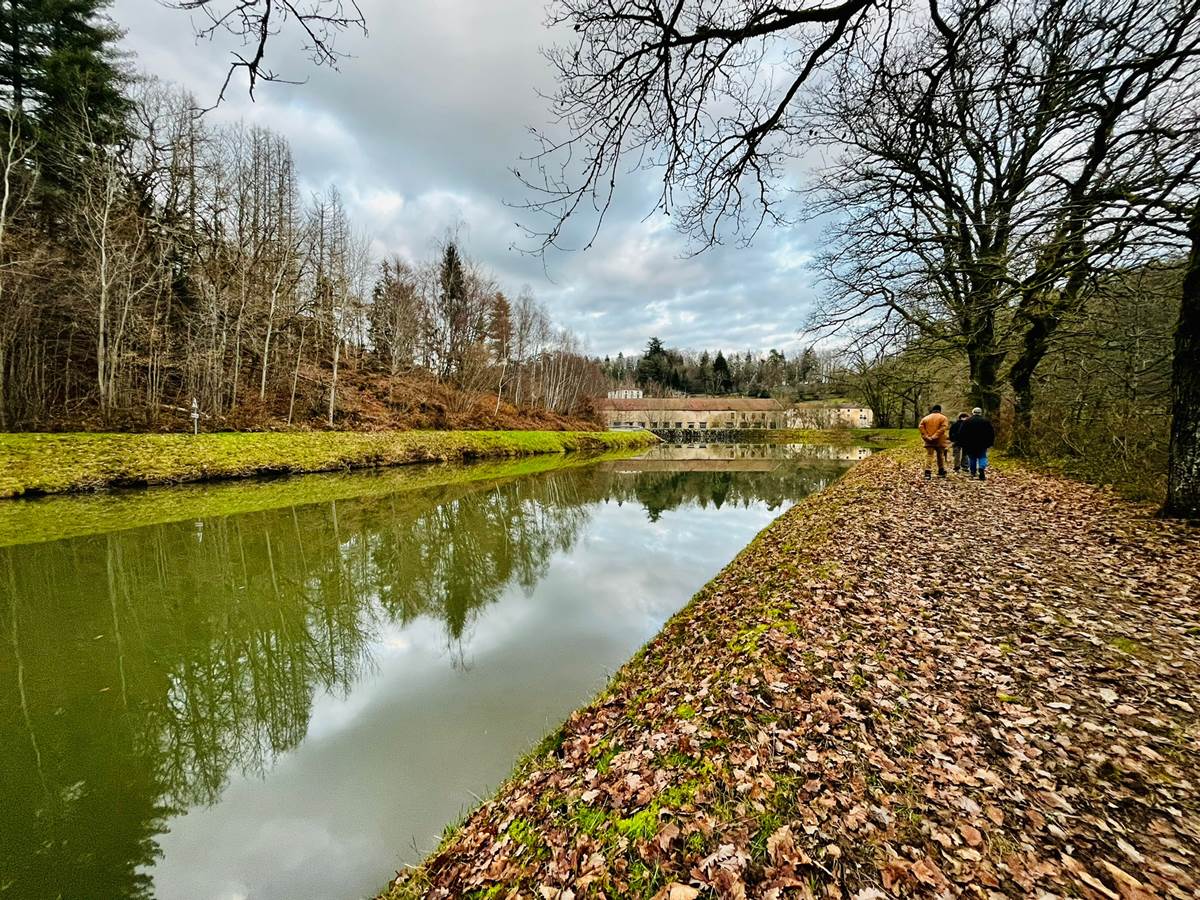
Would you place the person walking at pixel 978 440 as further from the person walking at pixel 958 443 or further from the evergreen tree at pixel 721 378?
the evergreen tree at pixel 721 378

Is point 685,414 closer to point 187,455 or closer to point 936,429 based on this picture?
point 936,429

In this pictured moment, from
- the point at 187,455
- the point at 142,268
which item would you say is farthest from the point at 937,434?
the point at 142,268

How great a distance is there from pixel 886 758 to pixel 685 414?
83.9m

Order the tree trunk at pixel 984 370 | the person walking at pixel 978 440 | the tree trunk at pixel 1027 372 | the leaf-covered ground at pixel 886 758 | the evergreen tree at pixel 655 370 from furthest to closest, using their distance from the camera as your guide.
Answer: the evergreen tree at pixel 655 370 < the tree trunk at pixel 984 370 < the person walking at pixel 978 440 < the tree trunk at pixel 1027 372 < the leaf-covered ground at pixel 886 758

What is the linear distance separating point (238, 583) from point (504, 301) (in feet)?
138

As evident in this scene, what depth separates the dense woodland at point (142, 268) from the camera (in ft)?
53.9

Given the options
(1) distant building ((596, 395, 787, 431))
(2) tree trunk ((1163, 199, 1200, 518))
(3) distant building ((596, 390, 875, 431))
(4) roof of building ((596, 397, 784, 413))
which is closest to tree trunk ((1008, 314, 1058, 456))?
(2) tree trunk ((1163, 199, 1200, 518))

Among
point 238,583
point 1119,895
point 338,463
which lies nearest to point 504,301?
point 338,463

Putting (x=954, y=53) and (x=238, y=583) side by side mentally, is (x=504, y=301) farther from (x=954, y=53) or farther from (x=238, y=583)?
(x=954, y=53)

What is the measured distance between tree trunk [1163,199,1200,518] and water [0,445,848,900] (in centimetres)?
671

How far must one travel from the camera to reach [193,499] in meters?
13.8

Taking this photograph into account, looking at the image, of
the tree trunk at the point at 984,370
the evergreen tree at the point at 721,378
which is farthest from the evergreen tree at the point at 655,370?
the tree trunk at the point at 984,370

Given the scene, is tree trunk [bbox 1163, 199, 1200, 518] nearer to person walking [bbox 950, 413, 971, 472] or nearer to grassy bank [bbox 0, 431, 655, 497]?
person walking [bbox 950, 413, 971, 472]

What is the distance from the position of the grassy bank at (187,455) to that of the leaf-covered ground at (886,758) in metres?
Result: 17.9
